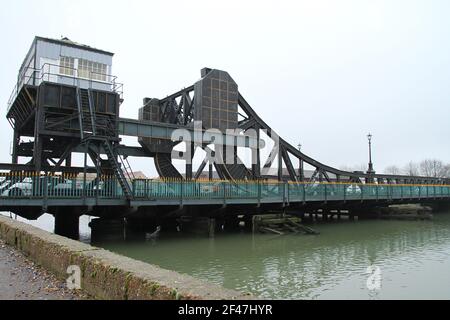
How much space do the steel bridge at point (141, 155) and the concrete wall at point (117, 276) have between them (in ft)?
29.6

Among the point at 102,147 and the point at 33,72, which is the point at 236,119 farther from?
the point at 33,72

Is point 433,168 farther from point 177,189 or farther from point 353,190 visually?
point 177,189

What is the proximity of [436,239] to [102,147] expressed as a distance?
19.3 meters

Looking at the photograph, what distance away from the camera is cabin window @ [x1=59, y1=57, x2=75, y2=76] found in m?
20.3

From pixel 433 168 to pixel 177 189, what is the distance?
4113 inches

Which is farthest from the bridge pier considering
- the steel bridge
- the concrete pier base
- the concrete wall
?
the concrete wall

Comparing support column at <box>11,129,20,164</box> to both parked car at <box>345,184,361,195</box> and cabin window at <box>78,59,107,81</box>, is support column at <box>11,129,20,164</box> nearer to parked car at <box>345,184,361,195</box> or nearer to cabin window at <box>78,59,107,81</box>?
cabin window at <box>78,59,107,81</box>

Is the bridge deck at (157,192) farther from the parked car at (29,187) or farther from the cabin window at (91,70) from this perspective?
the cabin window at (91,70)

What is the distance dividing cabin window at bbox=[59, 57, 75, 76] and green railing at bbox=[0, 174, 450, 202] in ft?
23.6

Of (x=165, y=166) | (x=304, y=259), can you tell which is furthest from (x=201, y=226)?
(x=304, y=259)

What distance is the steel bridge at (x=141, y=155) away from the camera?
1616 centimetres

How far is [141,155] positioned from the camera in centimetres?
2588

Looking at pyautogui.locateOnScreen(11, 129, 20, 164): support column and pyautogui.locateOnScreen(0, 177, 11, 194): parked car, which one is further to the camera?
pyautogui.locateOnScreen(11, 129, 20, 164): support column
